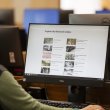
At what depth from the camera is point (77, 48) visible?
1938mm

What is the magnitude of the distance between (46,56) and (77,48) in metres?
0.18

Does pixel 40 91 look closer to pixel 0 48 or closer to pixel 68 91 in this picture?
pixel 68 91

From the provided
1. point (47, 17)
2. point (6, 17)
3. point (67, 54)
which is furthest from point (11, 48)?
point (6, 17)

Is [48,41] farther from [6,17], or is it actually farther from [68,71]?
[6,17]

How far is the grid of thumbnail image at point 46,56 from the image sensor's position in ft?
6.50

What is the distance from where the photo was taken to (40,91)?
209 cm

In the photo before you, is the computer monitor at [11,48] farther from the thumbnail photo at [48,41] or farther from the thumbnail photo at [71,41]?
the thumbnail photo at [71,41]

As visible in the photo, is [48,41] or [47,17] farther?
[47,17]

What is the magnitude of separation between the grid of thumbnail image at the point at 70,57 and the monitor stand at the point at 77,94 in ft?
0.39

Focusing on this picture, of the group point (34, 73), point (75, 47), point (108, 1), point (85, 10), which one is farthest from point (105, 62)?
point (108, 1)

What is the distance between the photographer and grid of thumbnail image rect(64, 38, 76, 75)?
6.36 feet

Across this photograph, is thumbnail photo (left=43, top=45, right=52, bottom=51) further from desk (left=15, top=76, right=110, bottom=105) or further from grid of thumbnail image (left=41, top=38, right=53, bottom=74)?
desk (left=15, top=76, right=110, bottom=105)

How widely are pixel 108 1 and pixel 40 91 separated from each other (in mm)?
5923

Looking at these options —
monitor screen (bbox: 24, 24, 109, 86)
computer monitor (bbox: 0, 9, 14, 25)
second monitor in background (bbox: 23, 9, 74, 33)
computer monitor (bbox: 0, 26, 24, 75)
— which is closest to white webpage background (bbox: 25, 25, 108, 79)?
monitor screen (bbox: 24, 24, 109, 86)
